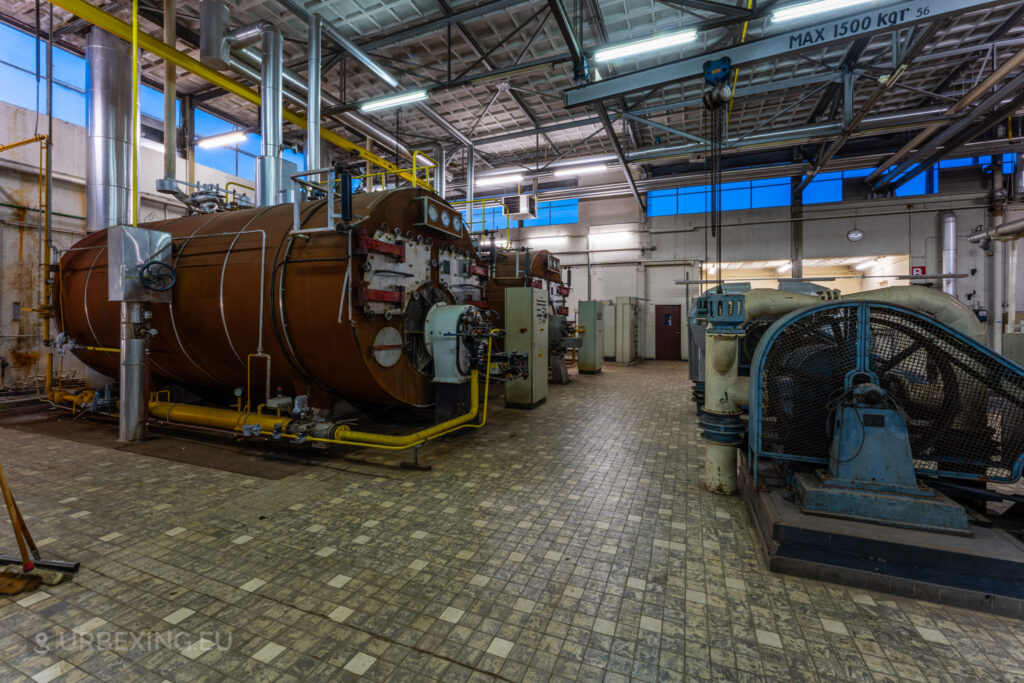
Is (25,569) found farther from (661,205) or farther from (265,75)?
(661,205)

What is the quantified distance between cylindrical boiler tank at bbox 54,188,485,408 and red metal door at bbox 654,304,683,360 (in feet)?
39.7

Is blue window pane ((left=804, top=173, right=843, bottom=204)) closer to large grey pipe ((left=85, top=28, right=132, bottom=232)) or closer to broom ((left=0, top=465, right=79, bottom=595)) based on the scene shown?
large grey pipe ((left=85, top=28, right=132, bottom=232))

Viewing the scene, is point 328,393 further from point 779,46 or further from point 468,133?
point 468,133

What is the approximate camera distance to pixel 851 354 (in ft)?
9.27

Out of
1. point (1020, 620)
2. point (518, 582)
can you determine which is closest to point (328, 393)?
point (518, 582)

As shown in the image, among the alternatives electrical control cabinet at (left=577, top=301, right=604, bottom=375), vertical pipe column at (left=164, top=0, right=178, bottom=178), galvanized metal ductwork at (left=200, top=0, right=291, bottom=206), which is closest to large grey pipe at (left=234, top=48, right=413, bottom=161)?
galvanized metal ductwork at (left=200, top=0, right=291, bottom=206)

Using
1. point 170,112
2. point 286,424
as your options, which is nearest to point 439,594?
point 286,424

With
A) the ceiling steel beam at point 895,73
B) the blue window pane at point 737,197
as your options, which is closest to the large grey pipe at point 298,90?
the ceiling steel beam at point 895,73

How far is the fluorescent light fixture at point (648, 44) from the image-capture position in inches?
241

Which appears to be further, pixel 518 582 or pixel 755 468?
pixel 755 468

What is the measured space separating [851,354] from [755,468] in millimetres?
1022

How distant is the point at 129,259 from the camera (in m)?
4.85

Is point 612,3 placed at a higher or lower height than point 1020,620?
higher

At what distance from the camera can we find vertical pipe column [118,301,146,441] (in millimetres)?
4863
